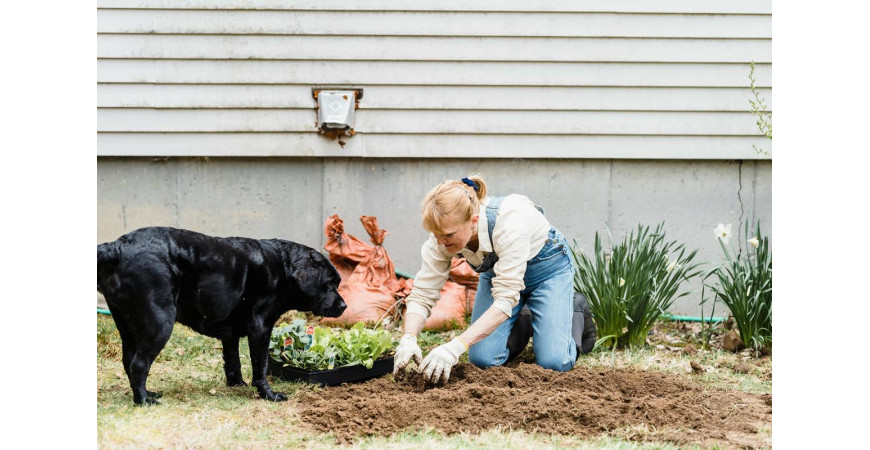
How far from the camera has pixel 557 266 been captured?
13.4 ft

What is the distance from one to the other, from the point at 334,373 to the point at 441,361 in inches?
25.3

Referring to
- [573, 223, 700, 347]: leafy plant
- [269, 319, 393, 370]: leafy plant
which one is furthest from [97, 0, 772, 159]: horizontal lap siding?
[269, 319, 393, 370]: leafy plant

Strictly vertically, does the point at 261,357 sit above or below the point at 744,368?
above

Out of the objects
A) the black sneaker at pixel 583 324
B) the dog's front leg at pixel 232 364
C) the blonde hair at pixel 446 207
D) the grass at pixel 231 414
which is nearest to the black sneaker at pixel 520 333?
the black sneaker at pixel 583 324

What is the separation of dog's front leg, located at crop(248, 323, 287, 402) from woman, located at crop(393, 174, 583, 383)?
0.62 m

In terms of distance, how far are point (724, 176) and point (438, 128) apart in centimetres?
243

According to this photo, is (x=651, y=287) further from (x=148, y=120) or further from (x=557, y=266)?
(x=148, y=120)

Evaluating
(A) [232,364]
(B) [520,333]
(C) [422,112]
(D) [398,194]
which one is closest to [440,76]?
(C) [422,112]

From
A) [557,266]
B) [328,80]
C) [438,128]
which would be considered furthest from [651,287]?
[328,80]

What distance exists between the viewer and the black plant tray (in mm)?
3680

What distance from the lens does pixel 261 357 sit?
134 inches

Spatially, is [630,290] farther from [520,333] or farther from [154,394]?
[154,394]

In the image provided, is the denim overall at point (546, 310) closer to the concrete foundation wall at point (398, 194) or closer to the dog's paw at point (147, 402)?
the dog's paw at point (147, 402)

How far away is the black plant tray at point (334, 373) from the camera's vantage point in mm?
3680
